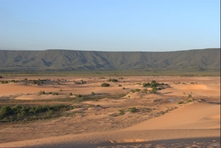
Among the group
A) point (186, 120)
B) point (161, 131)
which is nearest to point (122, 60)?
point (186, 120)

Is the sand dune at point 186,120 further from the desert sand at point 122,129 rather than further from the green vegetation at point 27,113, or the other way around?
the green vegetation at point 27,113

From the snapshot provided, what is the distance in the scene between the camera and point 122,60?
18438 cm

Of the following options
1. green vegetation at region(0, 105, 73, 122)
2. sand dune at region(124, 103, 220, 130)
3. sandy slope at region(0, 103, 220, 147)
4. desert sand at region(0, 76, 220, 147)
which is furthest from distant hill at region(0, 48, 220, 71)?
sandy slope at region(0, 103, 220, 147)

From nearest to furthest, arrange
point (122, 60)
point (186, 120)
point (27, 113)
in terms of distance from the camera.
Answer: point (186, 120) → point (27, 113) → point (122, 60)

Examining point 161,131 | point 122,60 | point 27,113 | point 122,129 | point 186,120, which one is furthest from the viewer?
point 122,60

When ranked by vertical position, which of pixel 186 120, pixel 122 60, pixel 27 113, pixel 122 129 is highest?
pixel 122 60

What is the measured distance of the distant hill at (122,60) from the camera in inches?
5955

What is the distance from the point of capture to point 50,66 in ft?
499

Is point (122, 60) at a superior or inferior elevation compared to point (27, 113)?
superior

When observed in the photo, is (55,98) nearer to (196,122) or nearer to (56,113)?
(56,113)

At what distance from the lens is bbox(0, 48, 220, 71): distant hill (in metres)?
151

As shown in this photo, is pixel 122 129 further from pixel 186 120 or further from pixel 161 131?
pixel 186 120

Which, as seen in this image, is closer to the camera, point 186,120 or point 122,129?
point 122,129

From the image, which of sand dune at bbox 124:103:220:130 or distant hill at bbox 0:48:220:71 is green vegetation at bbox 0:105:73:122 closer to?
sand dune at bbox 124:103:220:130
